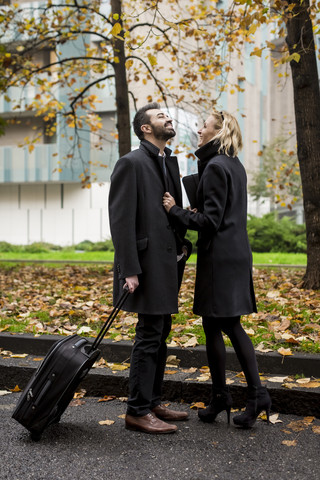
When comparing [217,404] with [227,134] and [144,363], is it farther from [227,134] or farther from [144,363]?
[227,134]

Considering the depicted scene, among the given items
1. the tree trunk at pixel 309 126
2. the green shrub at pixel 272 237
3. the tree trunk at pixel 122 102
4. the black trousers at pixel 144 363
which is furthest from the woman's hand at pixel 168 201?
the green shrub at pixel 272 237

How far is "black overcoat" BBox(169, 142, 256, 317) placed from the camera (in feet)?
13.1

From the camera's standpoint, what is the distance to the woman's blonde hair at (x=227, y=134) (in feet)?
13.5

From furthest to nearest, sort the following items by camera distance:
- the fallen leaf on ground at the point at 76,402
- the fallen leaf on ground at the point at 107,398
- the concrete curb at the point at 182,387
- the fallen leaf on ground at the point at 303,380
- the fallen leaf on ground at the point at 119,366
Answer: the fallen leaf on ground at the point at 119,366
the fallen leaf on ground at the point at 107,398
the fallen leaf on ground at the point at 76,402
the fallen leaf on ground at the point at 303,380
the concrete curb at the point at 182,387

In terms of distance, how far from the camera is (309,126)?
876 centimetres

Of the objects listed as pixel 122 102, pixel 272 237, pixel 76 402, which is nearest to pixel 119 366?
pixel 76 402

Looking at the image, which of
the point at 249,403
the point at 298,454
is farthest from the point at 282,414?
the point at 298,454

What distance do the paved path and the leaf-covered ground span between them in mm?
1121

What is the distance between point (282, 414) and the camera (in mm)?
4438

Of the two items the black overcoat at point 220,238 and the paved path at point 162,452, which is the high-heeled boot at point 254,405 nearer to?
the paved path at point 162,452

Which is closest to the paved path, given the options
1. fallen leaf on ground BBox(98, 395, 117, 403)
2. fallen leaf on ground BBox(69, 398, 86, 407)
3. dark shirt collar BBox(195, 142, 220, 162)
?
fallen leaf on ground BBox(69, 398, 86, 407)

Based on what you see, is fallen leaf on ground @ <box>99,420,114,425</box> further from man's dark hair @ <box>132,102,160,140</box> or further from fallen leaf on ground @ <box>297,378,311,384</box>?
man's dark hair @ <box>132,102,160,140</box>

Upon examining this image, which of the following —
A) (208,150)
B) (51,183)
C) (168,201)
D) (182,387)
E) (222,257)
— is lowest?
(182,387)

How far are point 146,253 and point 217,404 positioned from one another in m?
1.14
